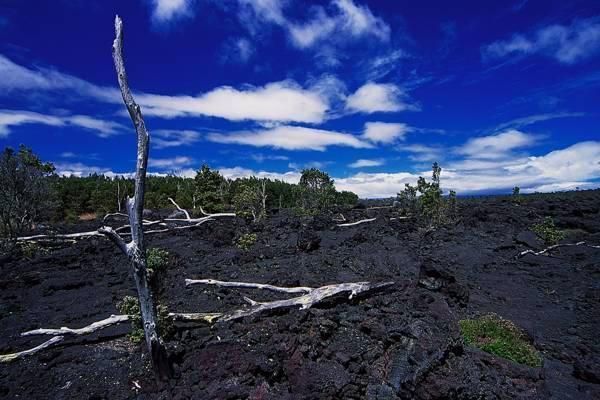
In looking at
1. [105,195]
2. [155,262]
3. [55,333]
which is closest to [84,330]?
[55,333]

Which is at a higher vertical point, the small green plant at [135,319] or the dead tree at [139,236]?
the dead tree at [139,236]

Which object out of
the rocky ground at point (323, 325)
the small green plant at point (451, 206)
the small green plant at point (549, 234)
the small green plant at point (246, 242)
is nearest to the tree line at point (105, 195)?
the rocky ground at point (323, 325)

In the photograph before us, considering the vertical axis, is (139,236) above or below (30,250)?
above

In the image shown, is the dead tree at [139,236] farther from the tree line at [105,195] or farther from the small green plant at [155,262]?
the tree line at [105,195]

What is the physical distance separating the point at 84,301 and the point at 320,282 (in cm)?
878

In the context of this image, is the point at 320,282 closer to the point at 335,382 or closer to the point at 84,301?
the point at 335,382

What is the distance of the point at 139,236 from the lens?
6.99 meters

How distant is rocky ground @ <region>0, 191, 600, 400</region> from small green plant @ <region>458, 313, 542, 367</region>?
1.18 ft

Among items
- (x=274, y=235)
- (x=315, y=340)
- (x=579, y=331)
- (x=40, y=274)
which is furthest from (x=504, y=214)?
(x=40, y=274)

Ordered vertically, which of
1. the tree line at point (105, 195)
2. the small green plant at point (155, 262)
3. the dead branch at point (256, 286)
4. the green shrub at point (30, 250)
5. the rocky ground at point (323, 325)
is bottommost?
the rocky ground at point (323, 325)

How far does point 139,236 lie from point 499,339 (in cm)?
857

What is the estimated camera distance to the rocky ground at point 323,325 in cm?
696

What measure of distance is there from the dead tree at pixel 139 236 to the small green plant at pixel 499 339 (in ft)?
23.5

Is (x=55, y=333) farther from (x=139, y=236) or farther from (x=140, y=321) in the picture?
(x=139, y=236)
